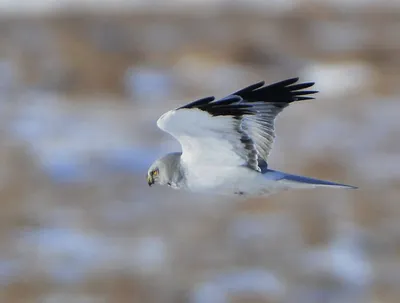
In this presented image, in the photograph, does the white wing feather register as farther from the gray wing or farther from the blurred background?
the blurred background

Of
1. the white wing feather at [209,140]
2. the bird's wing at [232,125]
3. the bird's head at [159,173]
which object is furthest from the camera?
the bird's head at [159,173]

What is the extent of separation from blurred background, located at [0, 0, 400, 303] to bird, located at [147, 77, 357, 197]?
17.3ft

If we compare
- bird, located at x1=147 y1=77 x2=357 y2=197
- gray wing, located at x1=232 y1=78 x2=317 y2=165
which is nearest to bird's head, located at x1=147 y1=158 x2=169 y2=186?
bird, located at x1=147 y1=77 x2=357 y2=197

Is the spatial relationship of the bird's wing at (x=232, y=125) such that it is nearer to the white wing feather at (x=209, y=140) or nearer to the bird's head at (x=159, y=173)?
the white wing feather at (x=209, y=140)

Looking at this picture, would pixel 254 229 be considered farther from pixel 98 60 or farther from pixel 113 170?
pixel 98 60

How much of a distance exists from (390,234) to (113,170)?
160 inches

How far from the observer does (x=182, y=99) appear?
17.9 m

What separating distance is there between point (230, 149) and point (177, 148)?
962 centimetres

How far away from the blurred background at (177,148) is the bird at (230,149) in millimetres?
5287

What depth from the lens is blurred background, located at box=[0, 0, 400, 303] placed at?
38.2ft

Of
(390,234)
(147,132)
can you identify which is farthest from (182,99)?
(390,234)

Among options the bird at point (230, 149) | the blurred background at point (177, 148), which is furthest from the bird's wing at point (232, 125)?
the blurred background at point (177, 148)

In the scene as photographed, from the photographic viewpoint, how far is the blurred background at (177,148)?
11.6 m

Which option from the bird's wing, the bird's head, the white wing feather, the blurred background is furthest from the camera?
the blurred background
